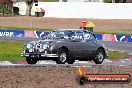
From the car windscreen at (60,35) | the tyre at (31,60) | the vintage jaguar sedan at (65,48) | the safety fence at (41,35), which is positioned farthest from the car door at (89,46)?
the safety fence at (41,35)

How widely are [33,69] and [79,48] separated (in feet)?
14.8

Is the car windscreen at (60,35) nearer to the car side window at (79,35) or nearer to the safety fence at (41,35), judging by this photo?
the car side window at (79,35)

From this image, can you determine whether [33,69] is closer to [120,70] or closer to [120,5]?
[120,70]

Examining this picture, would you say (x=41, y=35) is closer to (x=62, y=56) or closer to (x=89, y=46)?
(x=89, y=46)

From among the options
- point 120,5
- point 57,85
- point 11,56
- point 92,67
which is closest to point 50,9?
point 120,5

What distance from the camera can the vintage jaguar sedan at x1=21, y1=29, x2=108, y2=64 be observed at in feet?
71.8

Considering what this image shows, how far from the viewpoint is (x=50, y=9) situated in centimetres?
9150

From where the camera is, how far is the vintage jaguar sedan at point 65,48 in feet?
71.8

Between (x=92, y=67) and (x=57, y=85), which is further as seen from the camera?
(x=92, y=67)

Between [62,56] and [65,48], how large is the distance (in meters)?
0.42

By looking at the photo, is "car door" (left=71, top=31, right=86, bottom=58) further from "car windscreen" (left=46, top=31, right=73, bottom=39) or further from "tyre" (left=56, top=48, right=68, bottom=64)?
"tyre" (left=56, top=48, right=68, bottom=64)

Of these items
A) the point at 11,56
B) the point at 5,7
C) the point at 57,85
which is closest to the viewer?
the point at 57,85

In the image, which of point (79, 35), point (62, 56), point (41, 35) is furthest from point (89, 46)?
point (41, 35)

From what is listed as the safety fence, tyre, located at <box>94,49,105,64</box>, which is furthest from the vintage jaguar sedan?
the safety fence
